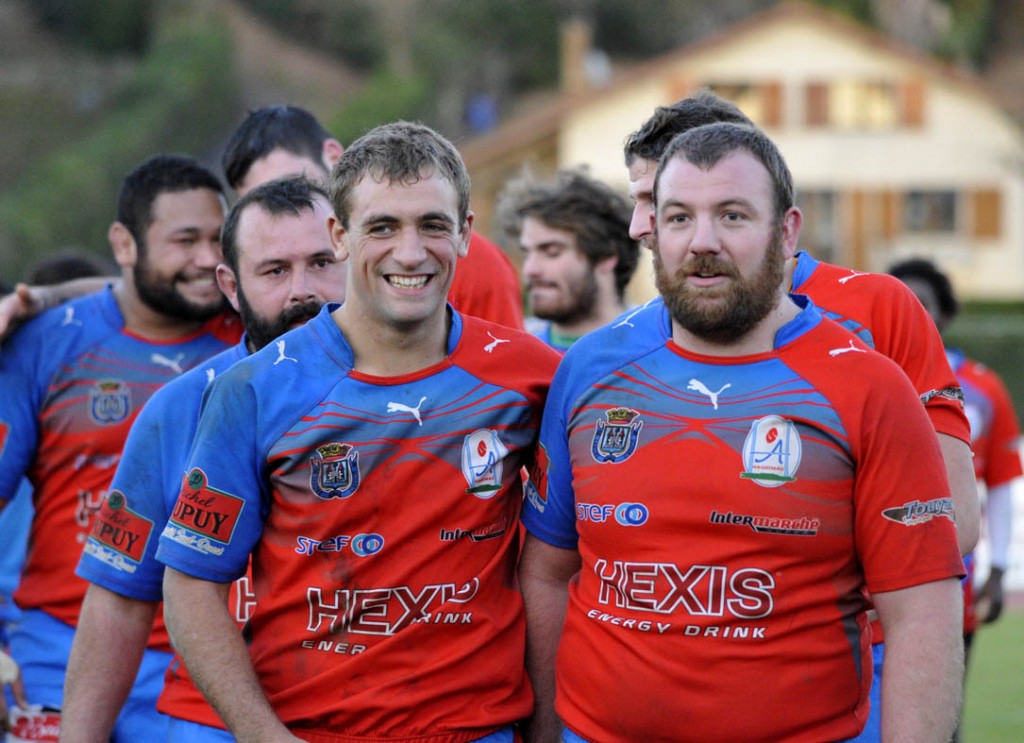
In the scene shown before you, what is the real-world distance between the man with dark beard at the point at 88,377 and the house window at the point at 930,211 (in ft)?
127

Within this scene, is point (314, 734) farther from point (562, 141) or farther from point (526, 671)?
point (562, 141)

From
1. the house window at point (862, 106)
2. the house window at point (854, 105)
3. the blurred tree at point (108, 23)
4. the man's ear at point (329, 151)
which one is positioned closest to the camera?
the man's ear at point (329, 151)

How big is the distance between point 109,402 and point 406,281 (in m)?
1.81

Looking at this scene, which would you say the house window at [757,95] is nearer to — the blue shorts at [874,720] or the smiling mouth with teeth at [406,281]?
the blue shorts at [874,720]

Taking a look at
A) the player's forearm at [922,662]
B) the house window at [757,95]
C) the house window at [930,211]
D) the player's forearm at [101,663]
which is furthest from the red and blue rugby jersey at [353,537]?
the house window at [930,211]

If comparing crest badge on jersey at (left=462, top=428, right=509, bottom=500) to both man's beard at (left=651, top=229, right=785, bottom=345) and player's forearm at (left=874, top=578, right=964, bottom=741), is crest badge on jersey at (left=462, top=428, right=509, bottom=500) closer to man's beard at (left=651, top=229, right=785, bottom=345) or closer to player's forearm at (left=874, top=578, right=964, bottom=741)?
man's beard at (left=651, top=229, right=785, bottom=345)

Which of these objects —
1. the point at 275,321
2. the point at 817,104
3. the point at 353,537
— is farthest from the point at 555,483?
Answer: the point at 817,104

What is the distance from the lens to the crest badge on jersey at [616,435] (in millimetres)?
3717

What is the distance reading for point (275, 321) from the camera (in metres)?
4.38

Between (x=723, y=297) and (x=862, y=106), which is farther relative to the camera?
(x=862, y=106)

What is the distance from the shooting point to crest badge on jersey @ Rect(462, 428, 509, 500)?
3906 mm

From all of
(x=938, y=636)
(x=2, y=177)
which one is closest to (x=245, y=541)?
(x=938, y=636)

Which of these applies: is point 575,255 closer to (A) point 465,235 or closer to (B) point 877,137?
(A) point 465,235

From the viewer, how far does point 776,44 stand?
4112 centimetres
